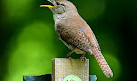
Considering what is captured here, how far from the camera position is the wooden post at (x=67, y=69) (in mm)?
3641

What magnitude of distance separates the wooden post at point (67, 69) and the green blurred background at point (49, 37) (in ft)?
10.8

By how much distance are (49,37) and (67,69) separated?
3869 millimetres

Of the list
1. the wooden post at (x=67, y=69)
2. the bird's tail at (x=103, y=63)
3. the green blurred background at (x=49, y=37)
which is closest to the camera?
the wooden post at (x=67, y=69)

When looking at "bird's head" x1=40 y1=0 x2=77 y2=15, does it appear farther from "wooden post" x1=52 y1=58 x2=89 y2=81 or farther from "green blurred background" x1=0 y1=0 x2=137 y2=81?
"green blurred background" x1=0 y1=0 x2=137 y2=81

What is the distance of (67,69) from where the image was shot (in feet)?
12.1

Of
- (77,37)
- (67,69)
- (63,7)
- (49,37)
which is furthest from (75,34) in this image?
(49,37)

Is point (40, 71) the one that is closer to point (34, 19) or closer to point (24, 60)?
point (24, 60)

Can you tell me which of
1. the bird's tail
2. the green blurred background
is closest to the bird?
the bird's tail

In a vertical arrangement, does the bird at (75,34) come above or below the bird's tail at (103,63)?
above

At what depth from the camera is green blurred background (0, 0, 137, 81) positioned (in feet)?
23.7

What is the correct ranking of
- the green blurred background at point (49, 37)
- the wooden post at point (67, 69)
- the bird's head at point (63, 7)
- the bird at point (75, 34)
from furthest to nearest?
the green blurred background at point (49, 37), the bird's head at point (63, 7), the bird at point (75, 34), the wooden post at point (67, 69)

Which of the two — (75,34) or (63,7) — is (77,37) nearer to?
(75,34)

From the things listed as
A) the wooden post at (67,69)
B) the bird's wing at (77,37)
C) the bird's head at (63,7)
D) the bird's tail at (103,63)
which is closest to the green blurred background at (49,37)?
the bird's head at (63,7)

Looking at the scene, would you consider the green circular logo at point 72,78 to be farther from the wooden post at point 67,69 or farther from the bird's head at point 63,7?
the bird's head at point 63,7
